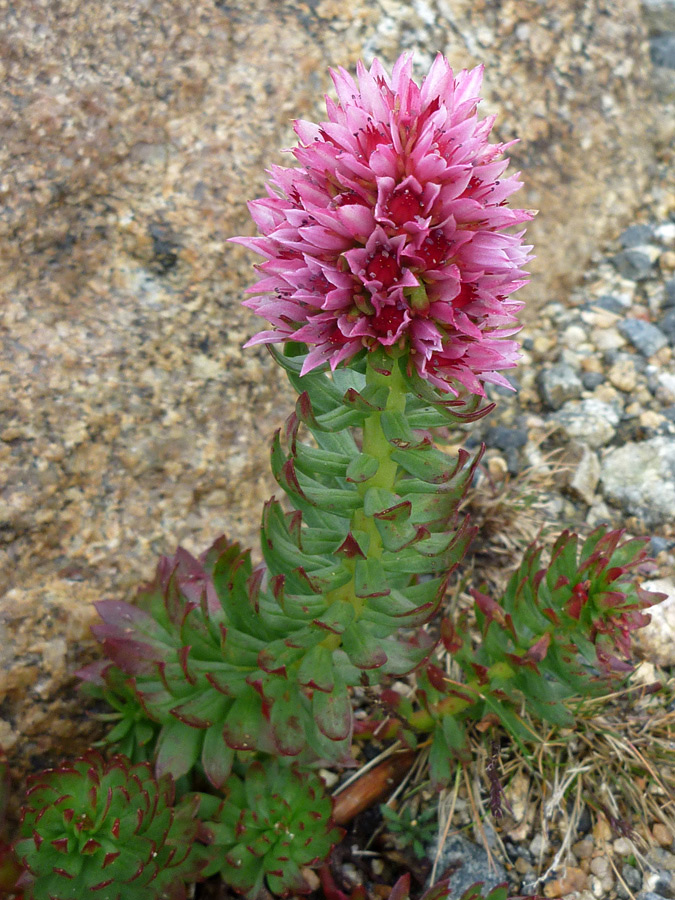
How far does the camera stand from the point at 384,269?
2.05 m

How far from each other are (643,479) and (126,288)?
2.66m

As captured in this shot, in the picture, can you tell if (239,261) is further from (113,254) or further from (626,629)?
(626,629)

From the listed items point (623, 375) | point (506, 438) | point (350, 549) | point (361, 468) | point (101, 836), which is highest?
point (361, 468)

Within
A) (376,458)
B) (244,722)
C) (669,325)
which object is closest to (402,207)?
(376,458)

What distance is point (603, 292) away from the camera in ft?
16.0

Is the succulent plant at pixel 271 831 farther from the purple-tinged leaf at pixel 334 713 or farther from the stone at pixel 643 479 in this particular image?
the stone at pixel 643 479

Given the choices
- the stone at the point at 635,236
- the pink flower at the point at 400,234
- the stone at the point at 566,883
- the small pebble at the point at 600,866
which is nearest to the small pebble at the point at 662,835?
the small pebble at the point at 600,866

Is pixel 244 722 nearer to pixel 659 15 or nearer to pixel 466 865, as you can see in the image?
pixel 466 865

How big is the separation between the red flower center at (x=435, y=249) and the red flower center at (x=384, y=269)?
82 millimetres

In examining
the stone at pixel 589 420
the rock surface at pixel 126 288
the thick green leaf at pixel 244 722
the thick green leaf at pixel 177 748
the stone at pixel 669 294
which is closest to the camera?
the thick green leaf at pixel 244 722

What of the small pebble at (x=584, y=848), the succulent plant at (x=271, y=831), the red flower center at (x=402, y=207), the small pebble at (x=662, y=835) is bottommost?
the small pebble at (x=584, y=848)

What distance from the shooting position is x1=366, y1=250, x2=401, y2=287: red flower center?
80.5 inches

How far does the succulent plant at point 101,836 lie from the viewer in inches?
98.3

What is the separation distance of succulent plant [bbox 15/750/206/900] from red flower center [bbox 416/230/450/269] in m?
1.88
